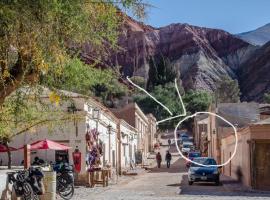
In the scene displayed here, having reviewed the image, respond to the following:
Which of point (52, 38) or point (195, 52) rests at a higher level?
point (195, 52)

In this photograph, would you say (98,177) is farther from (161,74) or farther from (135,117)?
(161,74)

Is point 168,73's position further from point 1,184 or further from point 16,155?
point 1,184

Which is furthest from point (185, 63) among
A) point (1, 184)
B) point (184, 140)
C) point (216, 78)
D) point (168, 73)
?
point (1, 184)

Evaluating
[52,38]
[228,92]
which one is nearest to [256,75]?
[228,92]

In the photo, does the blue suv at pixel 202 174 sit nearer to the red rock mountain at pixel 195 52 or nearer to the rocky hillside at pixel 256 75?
the rocky hillside at pixel 256 75

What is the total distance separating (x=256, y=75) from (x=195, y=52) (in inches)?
946

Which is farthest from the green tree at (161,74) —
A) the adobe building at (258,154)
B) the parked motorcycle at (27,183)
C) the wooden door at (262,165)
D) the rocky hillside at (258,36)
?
the parked motorcycle at (27,183)

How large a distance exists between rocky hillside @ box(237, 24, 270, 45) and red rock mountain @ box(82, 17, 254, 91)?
4.09 m

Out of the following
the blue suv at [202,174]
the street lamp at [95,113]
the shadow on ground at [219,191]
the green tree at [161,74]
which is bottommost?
the shadow on ground at [219,191]

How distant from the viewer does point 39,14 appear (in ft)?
30.5

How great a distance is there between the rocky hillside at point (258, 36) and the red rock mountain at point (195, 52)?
13.4 feet

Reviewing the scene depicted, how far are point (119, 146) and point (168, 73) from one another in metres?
77.5

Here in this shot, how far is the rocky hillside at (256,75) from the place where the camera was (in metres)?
152

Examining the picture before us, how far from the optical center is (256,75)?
15975 centimetres
